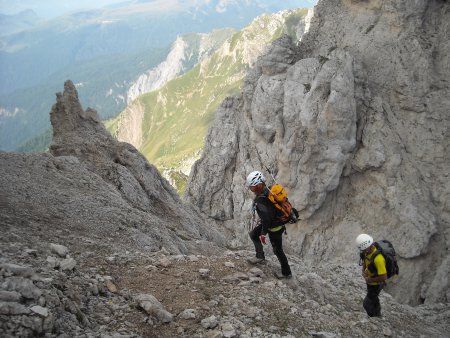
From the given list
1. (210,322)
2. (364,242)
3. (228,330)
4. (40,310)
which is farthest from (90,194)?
(364,242)

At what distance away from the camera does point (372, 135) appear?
45.4 meters

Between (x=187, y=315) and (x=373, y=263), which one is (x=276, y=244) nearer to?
(x=373, y=263)

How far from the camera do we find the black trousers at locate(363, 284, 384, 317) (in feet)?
54.3

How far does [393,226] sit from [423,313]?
59.6 feet

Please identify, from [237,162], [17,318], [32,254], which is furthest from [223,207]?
[17,318]

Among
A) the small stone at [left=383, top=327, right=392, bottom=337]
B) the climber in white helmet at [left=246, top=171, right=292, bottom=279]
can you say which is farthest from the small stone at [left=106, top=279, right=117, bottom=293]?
the small stone at [left=383, top=327, right=392, bottom=337]

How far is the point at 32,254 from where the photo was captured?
1348 cm

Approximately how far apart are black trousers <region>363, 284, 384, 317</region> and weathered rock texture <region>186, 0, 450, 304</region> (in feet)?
82.9

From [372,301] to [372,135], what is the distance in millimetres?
31235

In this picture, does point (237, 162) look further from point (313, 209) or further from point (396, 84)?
point (396, 84)

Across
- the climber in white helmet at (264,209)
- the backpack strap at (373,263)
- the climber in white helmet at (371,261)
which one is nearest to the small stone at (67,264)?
the climber in white helmet at (264,209)

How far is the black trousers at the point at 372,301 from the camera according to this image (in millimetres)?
16547

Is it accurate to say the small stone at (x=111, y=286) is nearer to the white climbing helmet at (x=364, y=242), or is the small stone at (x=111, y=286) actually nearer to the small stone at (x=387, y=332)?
the white climbing helmet at (x=364, y=242)

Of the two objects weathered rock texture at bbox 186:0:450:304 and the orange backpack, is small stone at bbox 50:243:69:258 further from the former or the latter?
weathered rock texture at bbox 186:0:450:304
